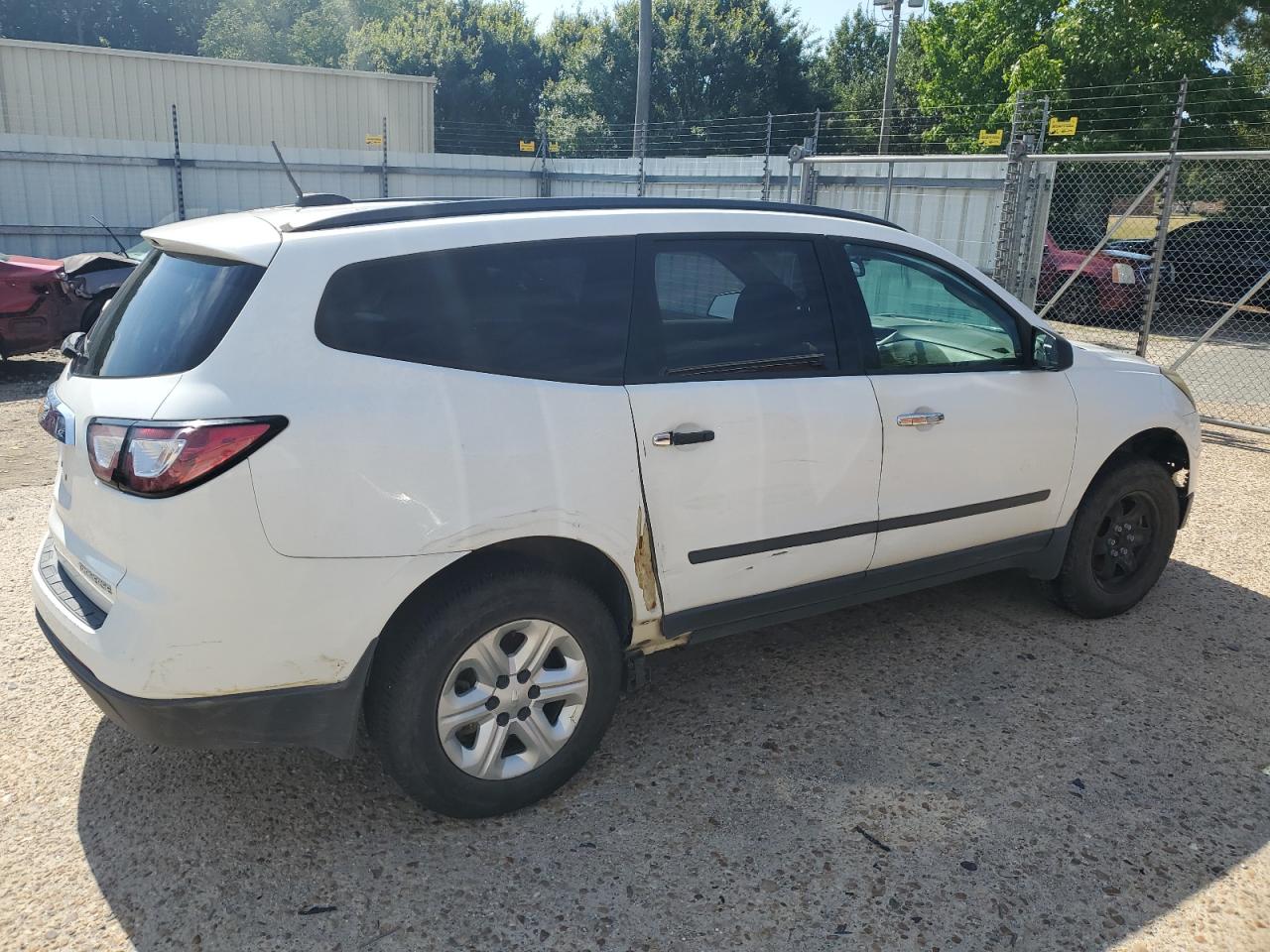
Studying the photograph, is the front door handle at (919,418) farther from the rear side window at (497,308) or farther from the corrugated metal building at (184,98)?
the corrugated metal building at (184,98)

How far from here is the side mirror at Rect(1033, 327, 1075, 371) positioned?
416 centimetres

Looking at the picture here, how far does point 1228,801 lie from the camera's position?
10.8 feet

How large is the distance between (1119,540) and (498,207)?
3.22m

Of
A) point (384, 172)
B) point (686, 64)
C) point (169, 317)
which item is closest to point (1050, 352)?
point (169, 317)

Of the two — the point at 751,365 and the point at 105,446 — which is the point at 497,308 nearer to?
the point at 751,365

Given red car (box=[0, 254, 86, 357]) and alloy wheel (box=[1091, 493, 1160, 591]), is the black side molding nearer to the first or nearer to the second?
alloy wheel (box=[1091, 493, 1160, 591])

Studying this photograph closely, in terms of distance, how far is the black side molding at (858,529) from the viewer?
3359 mm

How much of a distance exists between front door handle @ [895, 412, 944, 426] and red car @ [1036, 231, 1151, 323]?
482 inches

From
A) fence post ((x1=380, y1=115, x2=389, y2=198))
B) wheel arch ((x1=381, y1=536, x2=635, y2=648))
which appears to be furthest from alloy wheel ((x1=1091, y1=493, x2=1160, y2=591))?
fence post ((x1=380, y1=115, x2=389, y2=198))

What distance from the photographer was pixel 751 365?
11.2 feet

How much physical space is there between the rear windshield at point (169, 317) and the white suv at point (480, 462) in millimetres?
12

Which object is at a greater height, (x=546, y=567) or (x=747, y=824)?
(x=546, y=567)

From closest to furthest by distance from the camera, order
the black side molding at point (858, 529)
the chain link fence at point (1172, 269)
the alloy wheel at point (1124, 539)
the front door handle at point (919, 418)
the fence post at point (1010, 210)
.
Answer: the black side molding at point (858, 529) < the front door handle at point (919, 418) < the alloy wheel at point (1124, 539) < the fence post at point (1010, 210) < the chain link fence at point (1172, 269)

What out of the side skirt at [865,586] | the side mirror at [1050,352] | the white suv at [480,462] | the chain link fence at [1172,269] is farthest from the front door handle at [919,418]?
the chain link fence at [1172,269]
